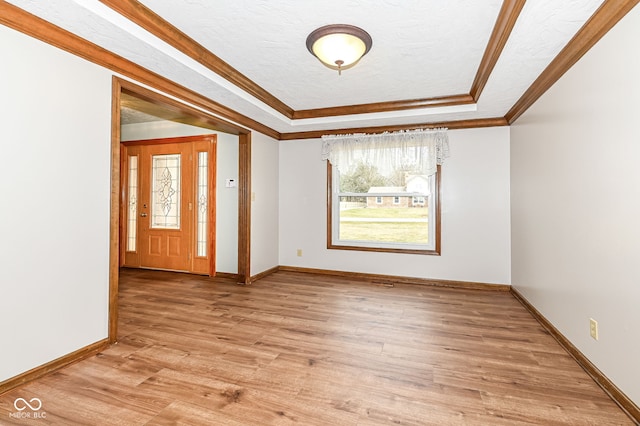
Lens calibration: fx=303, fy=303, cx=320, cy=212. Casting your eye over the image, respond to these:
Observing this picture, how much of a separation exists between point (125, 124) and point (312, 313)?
4.78m

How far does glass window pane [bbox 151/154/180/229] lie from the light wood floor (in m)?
1.91

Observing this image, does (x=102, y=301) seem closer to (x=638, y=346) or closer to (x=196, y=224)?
(x=196, y=224)

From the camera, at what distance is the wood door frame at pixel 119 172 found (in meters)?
2.51

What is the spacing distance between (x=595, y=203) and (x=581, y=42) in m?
1.12

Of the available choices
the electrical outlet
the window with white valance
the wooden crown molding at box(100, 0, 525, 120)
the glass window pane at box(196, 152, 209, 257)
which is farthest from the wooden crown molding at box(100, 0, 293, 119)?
the electrical outlet

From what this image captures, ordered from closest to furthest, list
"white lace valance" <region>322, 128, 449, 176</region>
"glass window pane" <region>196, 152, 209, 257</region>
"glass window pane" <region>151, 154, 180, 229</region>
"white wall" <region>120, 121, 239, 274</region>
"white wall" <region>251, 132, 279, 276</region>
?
1. "white lace valance" <region>322, 128, 449, 176</region>
2. "white wall" <region>251, 132, 279, 276</region>
3. "white wall" <region>120, 121, 239, 274</region>
4. "glass window pane" <region>196, 152, 209, 257</region>
5. "glass window pane" <region>151, 154, 180, 229</region>

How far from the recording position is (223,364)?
88.8 inches

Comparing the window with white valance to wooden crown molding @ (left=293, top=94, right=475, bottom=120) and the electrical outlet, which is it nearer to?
wooden crown molding @ (left=293, top=94, right=475, bottom=120)

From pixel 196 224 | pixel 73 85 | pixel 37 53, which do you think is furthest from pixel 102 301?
pixel 196 224

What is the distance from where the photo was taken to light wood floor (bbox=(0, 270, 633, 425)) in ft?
5.64

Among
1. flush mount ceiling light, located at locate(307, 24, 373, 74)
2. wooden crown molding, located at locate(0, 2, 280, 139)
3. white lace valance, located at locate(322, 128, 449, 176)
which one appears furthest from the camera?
white lace valance, located at locate(322, 128, 449, 176)

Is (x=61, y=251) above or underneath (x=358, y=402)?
above

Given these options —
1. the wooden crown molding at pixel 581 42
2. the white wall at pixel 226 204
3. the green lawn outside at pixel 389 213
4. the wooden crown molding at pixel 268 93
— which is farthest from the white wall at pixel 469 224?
the white wall at pixel 226 204

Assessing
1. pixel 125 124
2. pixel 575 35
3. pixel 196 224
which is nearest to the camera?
pixel 575 35
